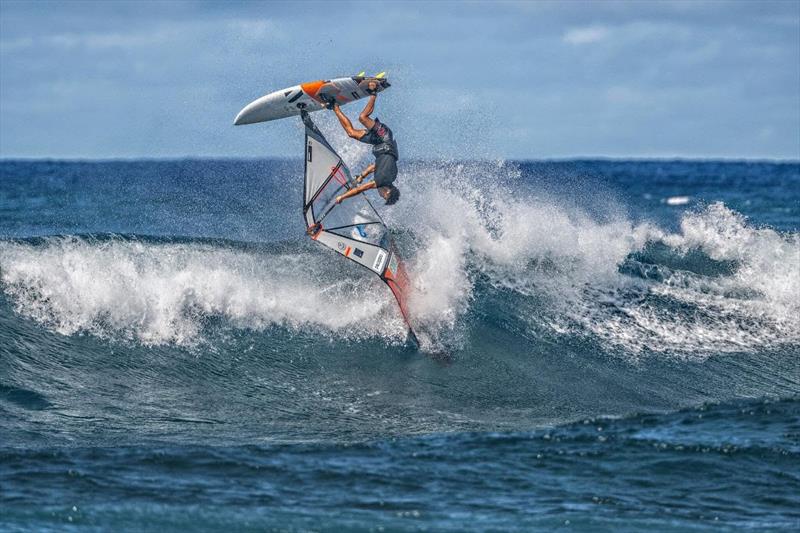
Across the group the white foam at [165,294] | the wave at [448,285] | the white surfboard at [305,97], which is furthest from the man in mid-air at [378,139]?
the white foam at [165,294]

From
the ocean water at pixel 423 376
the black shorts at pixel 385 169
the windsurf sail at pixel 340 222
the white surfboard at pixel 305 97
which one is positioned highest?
the white surfboard at pixel 305 97

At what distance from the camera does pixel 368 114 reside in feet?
38.2

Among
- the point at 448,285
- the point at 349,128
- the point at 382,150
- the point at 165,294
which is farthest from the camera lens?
the point at 448,285

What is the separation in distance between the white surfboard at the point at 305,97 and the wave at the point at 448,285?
7.68 ft

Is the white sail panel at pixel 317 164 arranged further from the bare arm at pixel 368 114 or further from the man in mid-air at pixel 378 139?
the bare arm at pixel 368 114

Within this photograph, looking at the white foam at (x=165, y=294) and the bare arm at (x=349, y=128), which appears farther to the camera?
the white foam at (x=165, y=294)

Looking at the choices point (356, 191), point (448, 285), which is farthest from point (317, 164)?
point (448, 285)

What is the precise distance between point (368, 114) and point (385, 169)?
26.8 inches

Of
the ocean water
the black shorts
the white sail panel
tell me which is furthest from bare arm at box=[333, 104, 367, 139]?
the ocean water

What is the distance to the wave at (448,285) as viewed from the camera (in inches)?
504

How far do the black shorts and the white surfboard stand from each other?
822 millimetres

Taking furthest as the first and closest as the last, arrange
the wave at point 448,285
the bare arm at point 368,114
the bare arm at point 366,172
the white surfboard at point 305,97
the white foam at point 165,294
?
1. the wave at point 448,285
2. the white foam at point 165,294
3. the bare arm at point 366,172
4. the white surfboard at point 305,97
5. the bare arm at point 368,114

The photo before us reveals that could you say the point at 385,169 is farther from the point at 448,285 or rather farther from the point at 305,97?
the point at 448,285

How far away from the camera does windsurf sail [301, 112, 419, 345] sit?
12.4m
